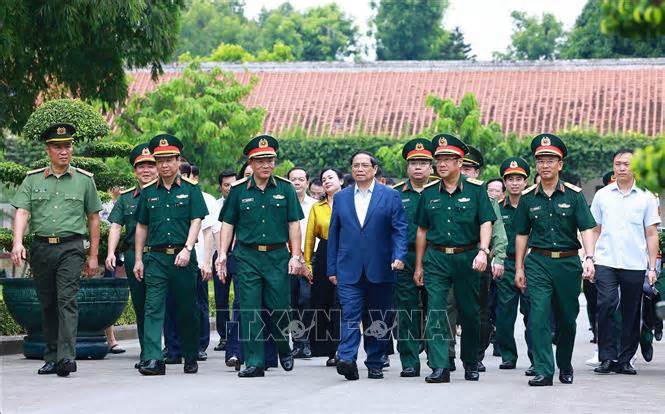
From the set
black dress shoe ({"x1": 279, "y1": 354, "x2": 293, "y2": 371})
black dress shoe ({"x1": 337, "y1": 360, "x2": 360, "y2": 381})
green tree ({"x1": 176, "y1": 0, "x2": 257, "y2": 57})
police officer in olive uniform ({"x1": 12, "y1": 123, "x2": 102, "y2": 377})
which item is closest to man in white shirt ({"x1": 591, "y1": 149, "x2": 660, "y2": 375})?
black dress shoe ({"x1": 337, "y1": 360, "x2": 360, "y2": 381})

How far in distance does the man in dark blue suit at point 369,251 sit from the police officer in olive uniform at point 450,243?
0.85 ft

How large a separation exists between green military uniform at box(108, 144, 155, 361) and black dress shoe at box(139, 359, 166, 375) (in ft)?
2.88

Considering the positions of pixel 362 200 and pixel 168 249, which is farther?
pixel 168 249

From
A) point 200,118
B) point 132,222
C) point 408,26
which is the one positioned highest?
point 408,26

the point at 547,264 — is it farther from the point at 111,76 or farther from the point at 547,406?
the point at 111,76

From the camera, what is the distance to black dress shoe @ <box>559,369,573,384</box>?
12414 millimetres

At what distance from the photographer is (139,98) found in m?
34.2

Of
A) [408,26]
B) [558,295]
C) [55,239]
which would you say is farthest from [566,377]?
[408,26]

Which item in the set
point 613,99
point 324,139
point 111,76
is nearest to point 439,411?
point 111,76

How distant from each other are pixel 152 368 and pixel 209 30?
79777 mm

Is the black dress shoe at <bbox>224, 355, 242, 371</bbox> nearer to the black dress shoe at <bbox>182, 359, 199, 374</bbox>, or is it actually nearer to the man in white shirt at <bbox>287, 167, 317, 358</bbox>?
the black dress shoe at <bbox>182, 359, 199, 374</bbox>

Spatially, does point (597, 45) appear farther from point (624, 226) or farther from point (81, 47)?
point (624, 226)

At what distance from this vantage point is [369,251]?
1291 cm

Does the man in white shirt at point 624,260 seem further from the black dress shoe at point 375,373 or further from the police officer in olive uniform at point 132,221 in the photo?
the police officer in olive uniform at point 132,221
